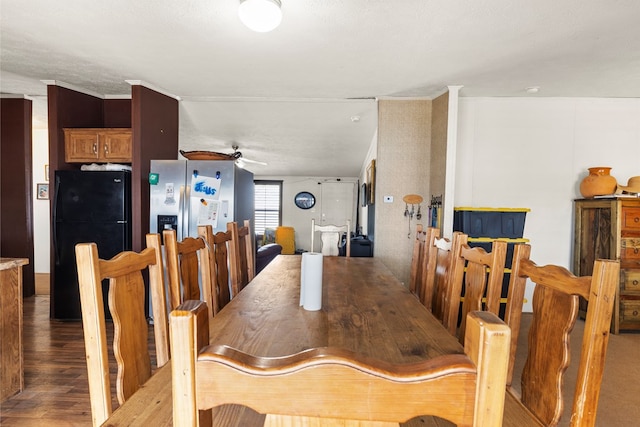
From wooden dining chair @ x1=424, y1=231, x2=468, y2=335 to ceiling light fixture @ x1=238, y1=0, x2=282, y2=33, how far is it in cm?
154

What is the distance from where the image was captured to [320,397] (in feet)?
1.31

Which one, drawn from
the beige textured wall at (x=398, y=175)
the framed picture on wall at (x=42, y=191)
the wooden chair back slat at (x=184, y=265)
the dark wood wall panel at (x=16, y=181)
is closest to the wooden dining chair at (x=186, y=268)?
the wooden chair back slat at (x=184, y=265)

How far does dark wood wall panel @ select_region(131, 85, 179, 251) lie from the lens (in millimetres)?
3434

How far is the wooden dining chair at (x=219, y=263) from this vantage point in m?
1.69

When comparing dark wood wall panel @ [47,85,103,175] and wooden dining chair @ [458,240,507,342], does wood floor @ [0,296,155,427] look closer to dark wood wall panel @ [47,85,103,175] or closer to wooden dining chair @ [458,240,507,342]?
dark wood wall panel @ [47,85,103,175]

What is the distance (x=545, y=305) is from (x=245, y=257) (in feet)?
6.28

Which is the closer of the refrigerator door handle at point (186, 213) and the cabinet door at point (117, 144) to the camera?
the refrigerator door handle at point (186, 213)

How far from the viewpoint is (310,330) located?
1.13 m

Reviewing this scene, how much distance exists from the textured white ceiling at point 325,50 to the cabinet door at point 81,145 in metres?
0.54

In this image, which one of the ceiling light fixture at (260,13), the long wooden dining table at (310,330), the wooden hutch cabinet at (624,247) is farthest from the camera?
the wooden hutch cabinet at (624,247)

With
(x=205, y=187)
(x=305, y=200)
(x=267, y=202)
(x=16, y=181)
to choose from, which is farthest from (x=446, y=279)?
(x=267, y=202)

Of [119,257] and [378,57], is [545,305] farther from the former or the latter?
[378,57]

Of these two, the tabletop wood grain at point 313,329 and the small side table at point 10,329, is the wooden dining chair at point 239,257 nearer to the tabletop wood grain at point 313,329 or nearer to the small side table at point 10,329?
the tabletop wood grain at point 313,329

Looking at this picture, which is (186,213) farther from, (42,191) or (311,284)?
(42,191)
